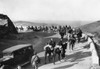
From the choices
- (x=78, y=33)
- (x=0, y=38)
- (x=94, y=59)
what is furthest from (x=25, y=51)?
(x=0, y=38)

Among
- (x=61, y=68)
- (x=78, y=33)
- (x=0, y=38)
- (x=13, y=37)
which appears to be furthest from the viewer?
(x=13, y=37)

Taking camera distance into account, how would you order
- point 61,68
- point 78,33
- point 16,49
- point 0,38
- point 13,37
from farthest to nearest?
point 13,37
point 0,38
point 78,33
point 16,49
point 61,68

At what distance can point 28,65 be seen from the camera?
18359 mm

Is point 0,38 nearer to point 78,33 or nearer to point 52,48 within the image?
point 78,33

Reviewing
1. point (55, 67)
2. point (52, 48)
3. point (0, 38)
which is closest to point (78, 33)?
point (52, 48)

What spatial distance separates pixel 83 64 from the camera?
16.9m

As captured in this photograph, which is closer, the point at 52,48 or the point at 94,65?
the point at 94,65

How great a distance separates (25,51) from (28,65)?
1.46 meters

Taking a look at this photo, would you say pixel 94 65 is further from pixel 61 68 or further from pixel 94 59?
pixel 61 68

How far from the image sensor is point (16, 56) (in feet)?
55.7

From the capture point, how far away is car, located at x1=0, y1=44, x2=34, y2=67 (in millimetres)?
16219

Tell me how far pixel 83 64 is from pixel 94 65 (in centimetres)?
194

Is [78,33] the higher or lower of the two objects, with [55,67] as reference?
higher

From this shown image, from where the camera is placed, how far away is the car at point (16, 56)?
53.2ft
